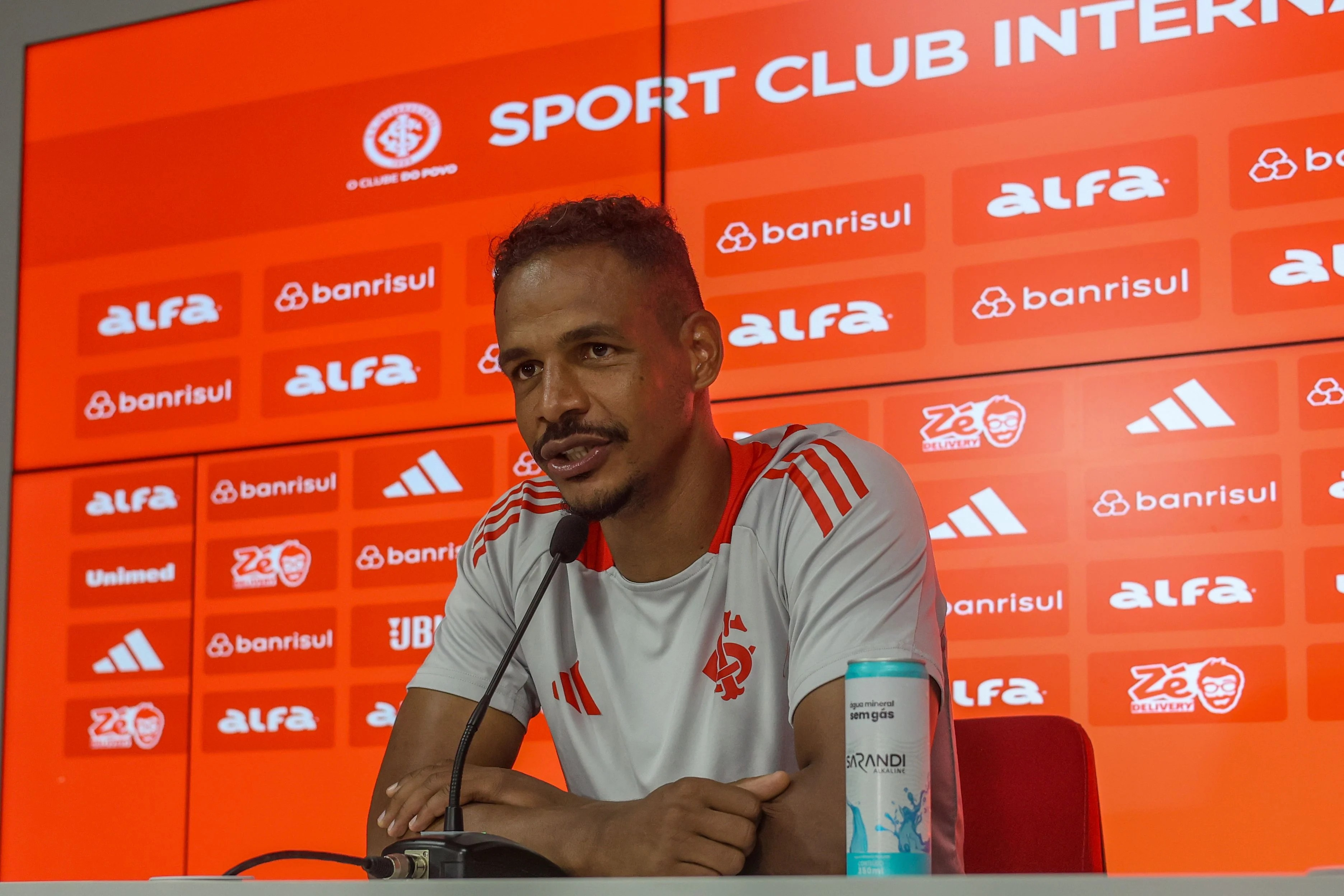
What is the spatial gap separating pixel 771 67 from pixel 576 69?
43 centimetres

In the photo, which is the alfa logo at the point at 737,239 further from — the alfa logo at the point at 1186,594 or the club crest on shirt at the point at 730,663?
the club crest on shirt at the point at 730,663

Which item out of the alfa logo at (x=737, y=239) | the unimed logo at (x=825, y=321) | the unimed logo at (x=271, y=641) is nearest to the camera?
the unimed logo at (x=825, y=321)

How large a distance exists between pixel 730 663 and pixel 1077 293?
3.61 ft

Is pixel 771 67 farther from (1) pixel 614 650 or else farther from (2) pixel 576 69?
(1) pixel 614 650

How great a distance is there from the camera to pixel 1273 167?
2193 mm

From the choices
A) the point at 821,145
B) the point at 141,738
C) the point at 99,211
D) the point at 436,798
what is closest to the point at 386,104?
the point at 99,211

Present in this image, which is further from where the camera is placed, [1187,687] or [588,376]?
[1187,687]

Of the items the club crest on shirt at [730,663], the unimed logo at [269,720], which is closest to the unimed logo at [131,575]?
the unimed logo at [269,720]

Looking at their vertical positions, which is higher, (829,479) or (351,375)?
(351,375)

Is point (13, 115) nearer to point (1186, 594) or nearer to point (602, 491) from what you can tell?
point (602, 491)

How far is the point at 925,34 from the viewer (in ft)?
8.19

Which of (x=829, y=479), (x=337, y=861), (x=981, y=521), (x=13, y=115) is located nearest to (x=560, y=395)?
(x=829, y=479)

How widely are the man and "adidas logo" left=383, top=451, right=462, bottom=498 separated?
3.46 feet

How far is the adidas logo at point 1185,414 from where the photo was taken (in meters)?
2.16
